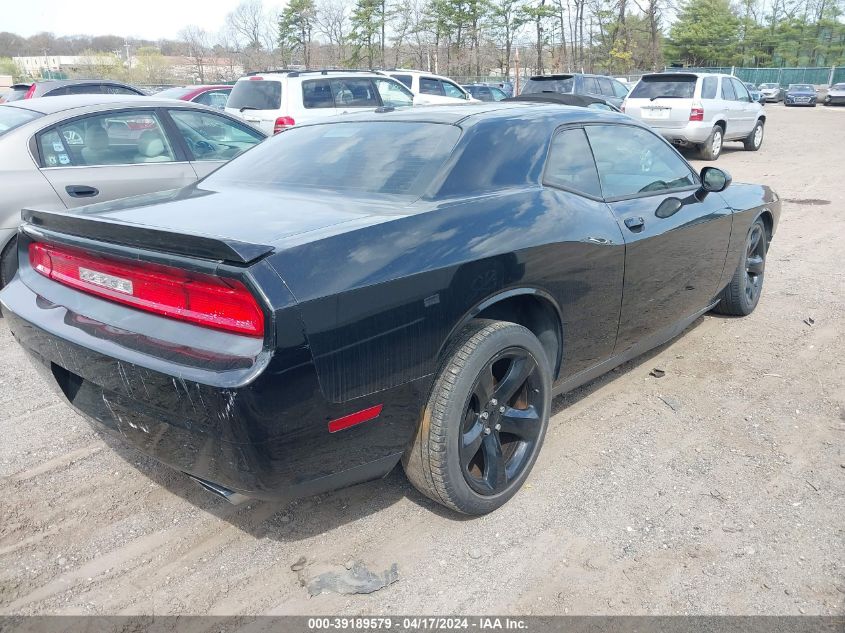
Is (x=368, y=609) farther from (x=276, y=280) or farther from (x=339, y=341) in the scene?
(x=276, y=280)

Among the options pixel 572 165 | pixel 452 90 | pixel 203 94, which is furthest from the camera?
pixel 452 90

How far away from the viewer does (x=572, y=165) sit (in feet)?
10.6

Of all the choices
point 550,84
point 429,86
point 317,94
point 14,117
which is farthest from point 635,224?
point 550,84

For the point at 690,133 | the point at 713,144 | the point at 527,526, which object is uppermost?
the point at 690,133

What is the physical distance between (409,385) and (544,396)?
2.74ft

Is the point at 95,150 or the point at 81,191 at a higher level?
the point at 95,150

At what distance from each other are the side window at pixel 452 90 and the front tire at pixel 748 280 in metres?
11.2

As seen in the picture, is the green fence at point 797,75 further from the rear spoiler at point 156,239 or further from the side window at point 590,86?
the rear spoiler at point 156,239

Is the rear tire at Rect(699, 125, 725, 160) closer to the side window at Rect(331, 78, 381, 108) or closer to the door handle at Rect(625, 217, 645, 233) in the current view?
the side window at Rect(331, 78, 381, 108)

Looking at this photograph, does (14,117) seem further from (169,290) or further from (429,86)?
(429,86)

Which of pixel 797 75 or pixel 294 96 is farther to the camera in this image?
pixel 797 75

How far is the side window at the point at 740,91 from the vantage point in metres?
14.7

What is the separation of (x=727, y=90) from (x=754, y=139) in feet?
7.34

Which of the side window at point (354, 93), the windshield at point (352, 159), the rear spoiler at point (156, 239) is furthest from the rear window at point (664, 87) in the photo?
the rear spoiler at point (156, 239)
